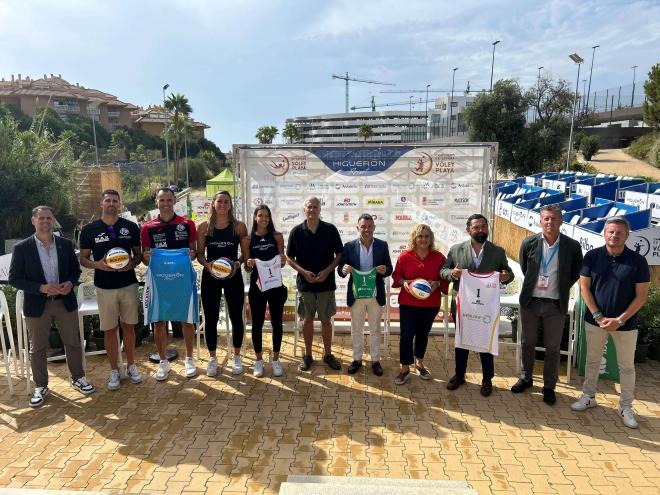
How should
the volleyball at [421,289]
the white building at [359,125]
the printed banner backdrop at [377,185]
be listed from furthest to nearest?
1. the white building at [359,125]
2. the printed banner backdrop at [377,185]
3. the volleyball at [421,289]

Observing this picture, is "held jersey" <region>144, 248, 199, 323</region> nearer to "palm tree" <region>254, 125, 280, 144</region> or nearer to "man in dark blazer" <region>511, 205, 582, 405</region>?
"man in dark blazer" <region>511, 205, 582, 405</region>

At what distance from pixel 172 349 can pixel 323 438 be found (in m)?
2.82

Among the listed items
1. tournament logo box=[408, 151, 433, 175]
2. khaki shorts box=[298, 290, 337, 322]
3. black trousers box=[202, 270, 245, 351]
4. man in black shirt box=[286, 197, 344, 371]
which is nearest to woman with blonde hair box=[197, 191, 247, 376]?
black trousers box=[202, 270, 245, 351]

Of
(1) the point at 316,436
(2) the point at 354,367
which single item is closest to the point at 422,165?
(2) the point at 354,367

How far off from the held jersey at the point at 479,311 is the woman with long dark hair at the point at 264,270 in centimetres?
195

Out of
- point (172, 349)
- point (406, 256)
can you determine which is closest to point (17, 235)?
point (172, 349)

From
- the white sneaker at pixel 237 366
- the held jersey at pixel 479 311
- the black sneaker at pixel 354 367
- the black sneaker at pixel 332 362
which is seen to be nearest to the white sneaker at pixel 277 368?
the white sneaker at pixel 237 366

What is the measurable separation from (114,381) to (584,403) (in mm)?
4823

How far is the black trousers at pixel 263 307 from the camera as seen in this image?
5.12m

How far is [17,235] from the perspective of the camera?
1881cm

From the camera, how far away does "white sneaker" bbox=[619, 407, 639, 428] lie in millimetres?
4211

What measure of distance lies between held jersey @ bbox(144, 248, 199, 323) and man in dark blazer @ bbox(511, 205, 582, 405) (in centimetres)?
348

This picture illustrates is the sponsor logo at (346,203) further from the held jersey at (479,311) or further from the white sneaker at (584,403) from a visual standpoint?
the white sneaker at (584,403)

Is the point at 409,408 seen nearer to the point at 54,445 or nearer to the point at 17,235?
the point at 54,445
